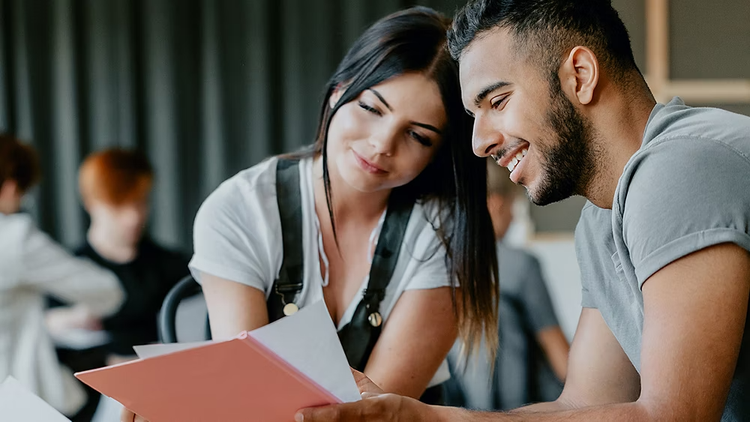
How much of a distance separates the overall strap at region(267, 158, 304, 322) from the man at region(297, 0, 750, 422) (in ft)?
1.35

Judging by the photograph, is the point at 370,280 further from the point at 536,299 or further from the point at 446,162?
the point at 536,299

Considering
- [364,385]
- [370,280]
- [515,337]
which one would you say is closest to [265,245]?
[370,280]

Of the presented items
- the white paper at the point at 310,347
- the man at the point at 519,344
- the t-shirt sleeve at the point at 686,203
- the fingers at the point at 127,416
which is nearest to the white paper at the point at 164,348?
the white paper at the point at 310,347

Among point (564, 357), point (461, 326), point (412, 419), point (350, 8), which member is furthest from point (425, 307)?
point (350, 8)

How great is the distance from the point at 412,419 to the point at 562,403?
0.45 m

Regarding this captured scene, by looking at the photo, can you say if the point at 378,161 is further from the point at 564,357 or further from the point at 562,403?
the point at 564,357

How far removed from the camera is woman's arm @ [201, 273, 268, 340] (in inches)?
56.7

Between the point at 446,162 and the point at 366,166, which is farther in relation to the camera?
the point at 446,162

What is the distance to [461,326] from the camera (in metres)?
1.56

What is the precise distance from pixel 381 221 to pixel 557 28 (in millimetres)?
572

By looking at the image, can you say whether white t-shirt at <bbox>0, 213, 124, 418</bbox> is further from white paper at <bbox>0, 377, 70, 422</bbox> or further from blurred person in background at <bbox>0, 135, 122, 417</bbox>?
white paper at <bbox>0, 377, 70, 422</bbox>

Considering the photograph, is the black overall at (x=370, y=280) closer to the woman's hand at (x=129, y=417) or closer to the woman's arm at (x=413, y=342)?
the woman's arm at (x=413, y=342)

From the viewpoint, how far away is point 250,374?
2.94 feet

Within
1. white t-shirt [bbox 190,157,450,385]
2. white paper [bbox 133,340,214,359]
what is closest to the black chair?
white t-shirt [bbox 190,157,450,385]
